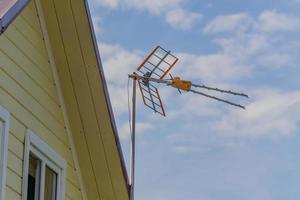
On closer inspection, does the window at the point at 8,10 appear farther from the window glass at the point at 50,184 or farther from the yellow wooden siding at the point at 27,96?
the window glass at the point at 50,184

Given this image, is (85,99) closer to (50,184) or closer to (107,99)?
(107,99)

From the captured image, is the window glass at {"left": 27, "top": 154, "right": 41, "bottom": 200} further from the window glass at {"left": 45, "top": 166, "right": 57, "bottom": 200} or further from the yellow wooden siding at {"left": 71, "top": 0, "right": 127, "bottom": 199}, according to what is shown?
the yellow wooden siding at {"left": 71, "top": 0, "right": 127, "bottom": 199}

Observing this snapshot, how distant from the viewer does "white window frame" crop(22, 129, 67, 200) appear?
24.5ft

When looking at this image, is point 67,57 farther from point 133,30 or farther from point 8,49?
point 133,30

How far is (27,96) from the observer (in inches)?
302

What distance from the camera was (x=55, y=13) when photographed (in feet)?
26.4

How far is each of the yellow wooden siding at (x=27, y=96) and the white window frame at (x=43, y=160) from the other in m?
0.07

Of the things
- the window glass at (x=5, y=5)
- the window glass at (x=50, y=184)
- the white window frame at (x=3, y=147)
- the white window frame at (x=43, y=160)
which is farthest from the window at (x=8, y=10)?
the window glass at (x=50, y=184)

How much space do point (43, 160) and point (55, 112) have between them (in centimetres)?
72

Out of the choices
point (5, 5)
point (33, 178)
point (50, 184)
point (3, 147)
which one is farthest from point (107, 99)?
point (5, 5)

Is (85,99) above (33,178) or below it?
above

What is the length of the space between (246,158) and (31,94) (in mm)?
11479

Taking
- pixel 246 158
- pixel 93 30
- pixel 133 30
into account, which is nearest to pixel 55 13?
pixel 93 30

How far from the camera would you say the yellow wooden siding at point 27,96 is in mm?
7242
